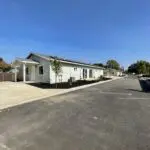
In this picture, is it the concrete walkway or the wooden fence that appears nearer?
the concrete walkway

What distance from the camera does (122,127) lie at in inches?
241

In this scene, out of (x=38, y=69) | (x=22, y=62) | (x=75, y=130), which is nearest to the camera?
(x=75, y=130)

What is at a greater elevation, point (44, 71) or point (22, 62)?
point (22, 62)

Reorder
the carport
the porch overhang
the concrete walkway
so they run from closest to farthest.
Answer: the concrete walkway < the porch overhang < the carport

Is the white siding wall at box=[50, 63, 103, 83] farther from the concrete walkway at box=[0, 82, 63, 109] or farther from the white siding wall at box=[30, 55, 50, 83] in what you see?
the concrete walkway at box=[0, 82, 63, 109]

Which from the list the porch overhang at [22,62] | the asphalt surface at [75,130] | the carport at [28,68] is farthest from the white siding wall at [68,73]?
the asphalt surface at [75,130]

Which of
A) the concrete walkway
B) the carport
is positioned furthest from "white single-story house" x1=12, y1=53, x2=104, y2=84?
the concrete walkway

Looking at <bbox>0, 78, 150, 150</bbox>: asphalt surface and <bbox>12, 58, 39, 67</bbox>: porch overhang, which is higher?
<bbox>12, 58, 39, 67</bbox>: porch overhang

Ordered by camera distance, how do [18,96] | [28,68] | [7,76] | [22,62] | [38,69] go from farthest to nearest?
[28,68], [38,69], [7,76], [22,62], [18,96]

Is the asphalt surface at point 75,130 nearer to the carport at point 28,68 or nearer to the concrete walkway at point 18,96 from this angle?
the concrete walkway at point 18,96

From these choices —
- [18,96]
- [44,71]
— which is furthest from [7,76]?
[18,96]

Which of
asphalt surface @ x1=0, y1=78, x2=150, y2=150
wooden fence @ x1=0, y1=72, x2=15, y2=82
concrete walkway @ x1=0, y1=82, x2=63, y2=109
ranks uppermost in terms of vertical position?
wooden fence @ x1=0, y1=72, x2=15, y2=82

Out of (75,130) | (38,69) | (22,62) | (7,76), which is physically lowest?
(75,130)

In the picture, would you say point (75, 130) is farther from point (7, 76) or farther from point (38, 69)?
point (7, 76)
